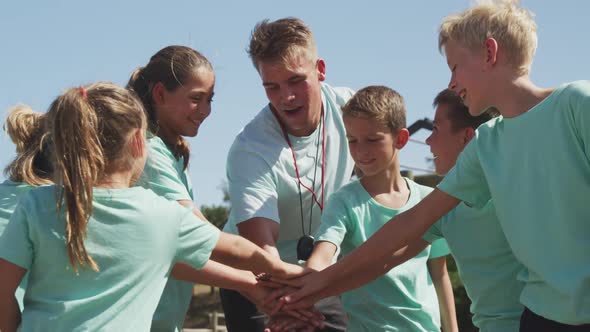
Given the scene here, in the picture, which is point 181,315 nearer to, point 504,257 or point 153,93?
point 153,93

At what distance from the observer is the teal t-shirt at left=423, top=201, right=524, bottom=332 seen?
3.96m

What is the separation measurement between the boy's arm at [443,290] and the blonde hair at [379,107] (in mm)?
777

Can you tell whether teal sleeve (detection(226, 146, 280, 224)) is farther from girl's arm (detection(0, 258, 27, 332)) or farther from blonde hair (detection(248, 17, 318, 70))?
girl's arm (detection(0, 258, 27, 332))

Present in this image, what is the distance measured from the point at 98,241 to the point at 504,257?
5.99 ft

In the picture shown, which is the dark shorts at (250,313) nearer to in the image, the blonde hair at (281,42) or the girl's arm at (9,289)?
the blonde hair at (281,42)

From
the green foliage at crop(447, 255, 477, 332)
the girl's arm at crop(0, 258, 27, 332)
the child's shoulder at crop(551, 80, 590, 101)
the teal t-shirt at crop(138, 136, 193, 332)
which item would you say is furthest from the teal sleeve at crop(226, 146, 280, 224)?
the green foliage at crop(447, 255, 477, 332)

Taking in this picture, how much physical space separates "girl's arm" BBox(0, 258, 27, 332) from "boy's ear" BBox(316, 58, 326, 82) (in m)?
Result: 2.49

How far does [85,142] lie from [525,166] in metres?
1.70

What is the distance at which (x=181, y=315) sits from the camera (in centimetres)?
469

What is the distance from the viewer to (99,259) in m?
3.36

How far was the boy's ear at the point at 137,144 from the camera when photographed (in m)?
3.56

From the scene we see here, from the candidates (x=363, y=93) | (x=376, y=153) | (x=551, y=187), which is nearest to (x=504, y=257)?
(x=551, y=187)

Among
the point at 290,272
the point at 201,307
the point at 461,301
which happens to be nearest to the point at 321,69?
the point at 290,272

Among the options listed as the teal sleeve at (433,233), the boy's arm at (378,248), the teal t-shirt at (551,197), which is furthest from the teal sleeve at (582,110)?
the teal sleeve at (433,233)
